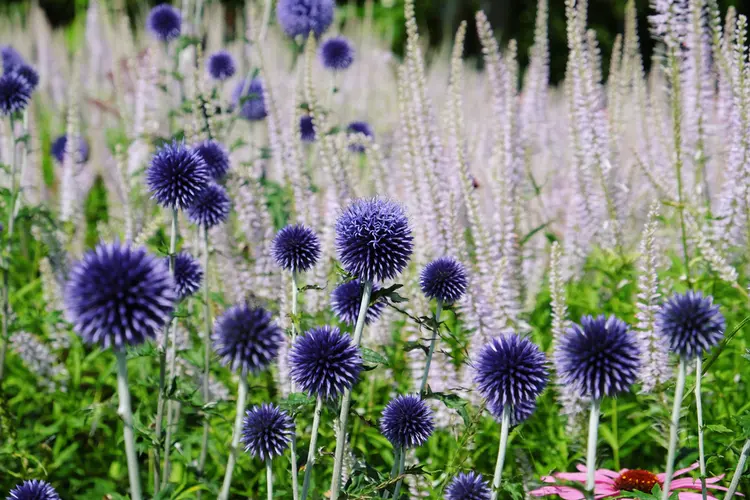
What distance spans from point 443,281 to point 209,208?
1135mm

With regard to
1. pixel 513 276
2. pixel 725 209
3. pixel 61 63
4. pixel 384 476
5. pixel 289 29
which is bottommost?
pixel 384 476

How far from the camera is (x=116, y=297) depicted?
5.40 feet

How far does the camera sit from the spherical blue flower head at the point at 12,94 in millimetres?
3666

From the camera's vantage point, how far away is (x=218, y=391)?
3445 mm

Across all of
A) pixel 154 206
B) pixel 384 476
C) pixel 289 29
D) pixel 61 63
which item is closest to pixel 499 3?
pixel 61 63

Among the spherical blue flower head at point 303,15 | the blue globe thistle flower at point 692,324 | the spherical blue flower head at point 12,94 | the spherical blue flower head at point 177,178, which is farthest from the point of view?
the spherical blue flower head at point 303,15

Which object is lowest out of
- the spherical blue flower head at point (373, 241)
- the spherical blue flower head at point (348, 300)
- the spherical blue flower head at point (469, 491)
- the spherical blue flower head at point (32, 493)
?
the spherical blue flower head at point (32, 493)

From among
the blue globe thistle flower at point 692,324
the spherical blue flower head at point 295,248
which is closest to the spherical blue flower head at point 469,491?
the blue globe thistle flower at point 692,324

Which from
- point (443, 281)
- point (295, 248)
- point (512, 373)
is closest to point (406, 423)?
point (512, 373)

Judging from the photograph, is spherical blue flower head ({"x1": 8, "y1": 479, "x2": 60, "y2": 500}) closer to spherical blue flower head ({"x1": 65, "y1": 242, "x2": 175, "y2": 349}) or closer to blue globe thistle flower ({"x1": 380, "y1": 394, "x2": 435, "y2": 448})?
spherical blue flower head ({"x1": 65, "y1": 242, "x2": 175, "y2": 349})

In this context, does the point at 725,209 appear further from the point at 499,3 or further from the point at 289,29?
the point at 499,3

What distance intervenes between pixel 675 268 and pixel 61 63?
27.8ft

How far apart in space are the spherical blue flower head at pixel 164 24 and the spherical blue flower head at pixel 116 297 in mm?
4415

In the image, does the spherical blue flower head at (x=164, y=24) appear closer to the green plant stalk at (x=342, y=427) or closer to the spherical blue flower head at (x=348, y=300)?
the spherical blue flower head at (x=348, y=300)
